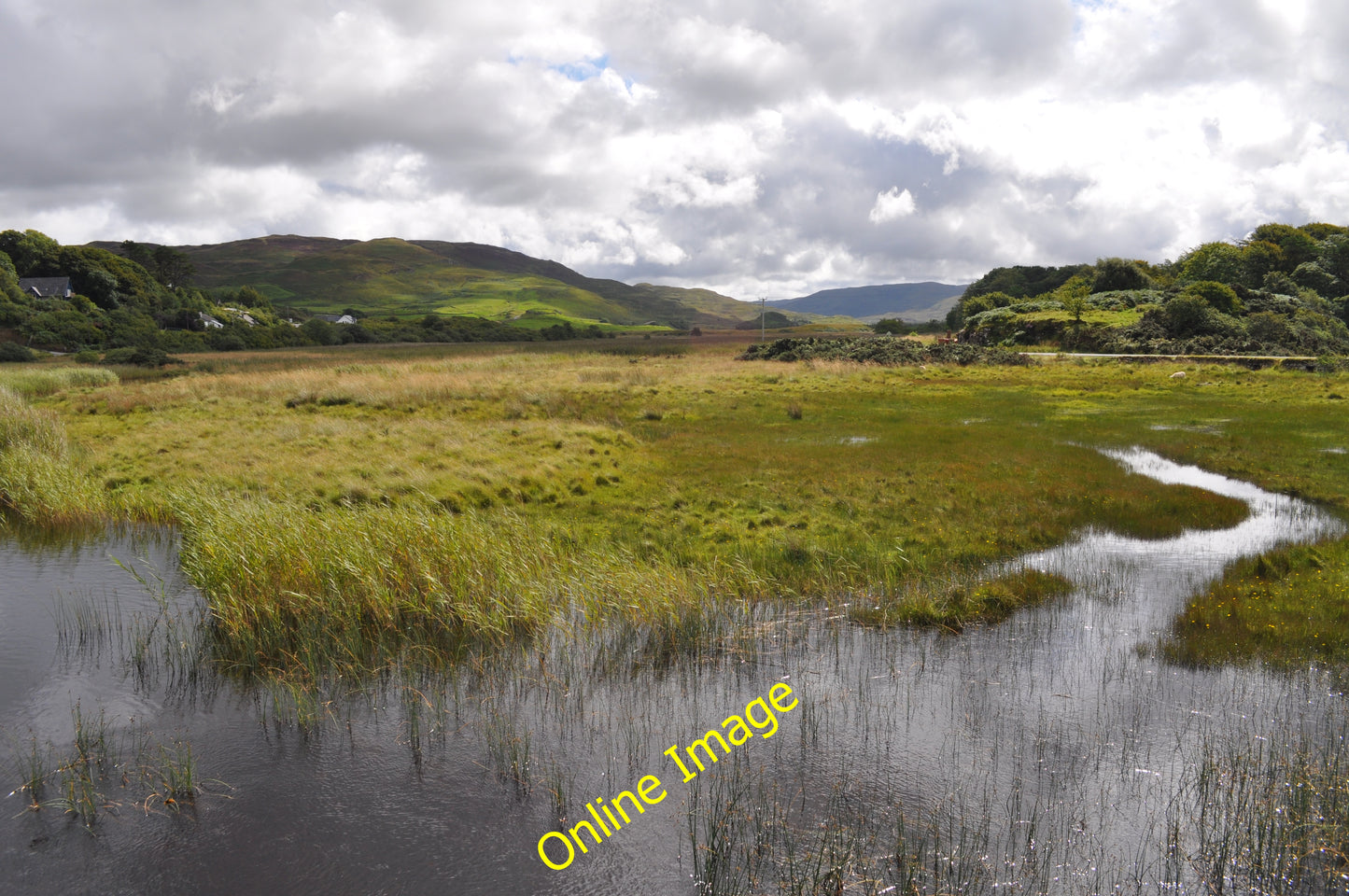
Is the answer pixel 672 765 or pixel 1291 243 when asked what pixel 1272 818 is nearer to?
pixel 672 765

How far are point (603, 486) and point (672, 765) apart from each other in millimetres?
12371

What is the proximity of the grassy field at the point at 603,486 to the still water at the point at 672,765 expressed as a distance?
142 centimetres

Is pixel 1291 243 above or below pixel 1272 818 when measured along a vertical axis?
A: above

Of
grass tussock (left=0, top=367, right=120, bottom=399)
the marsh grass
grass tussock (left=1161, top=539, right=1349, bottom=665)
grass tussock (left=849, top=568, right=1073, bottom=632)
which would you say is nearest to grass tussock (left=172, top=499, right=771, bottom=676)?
grass tussock (left=849, top=568, right=1073, bottom=632)

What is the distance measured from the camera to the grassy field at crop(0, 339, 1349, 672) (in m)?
11.9

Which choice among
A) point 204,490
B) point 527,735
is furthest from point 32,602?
point 527,735

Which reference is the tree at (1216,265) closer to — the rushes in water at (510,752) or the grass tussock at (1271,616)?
the grass tussock at (1271,616)

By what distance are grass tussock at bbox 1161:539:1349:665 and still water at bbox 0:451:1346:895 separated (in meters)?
0.50

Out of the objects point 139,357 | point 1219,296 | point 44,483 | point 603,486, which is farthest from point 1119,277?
point 139,357

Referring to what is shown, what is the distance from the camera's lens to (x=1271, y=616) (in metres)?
11.2

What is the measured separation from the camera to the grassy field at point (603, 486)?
11852 millimetres

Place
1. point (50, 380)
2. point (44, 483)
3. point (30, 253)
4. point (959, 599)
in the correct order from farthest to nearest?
point (30, 253) → point (50, 380) → point (44, 483) → point (959, 599)

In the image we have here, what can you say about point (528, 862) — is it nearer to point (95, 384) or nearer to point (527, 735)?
point (527, 735)

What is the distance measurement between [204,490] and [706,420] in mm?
19401
